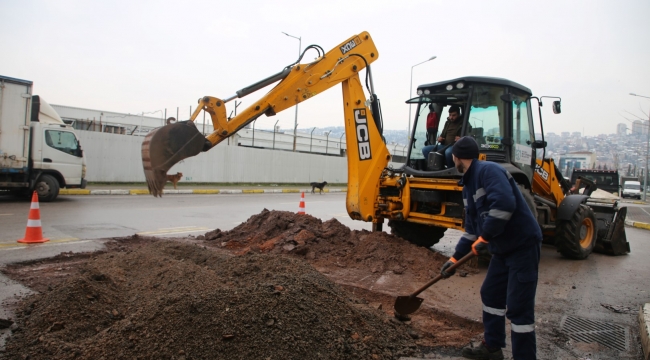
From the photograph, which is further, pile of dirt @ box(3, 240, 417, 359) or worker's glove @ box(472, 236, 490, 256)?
worker's glove @ box(472, 236, 490, 256)

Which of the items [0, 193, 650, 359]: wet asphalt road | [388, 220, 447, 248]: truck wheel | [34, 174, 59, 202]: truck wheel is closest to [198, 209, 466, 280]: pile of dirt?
[0, 193, 650, 359]: wet asphalt road

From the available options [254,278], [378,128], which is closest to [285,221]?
[378,128]

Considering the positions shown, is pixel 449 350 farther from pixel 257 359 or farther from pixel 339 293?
pixel 257 359

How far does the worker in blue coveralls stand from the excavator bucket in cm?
391

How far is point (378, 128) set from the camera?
818cm

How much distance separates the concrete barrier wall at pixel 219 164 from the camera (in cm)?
2197

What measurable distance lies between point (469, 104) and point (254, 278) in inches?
177

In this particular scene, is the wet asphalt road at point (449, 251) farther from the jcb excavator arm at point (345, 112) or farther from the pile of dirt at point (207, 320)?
the jcb excavator arm at point (345, 112)

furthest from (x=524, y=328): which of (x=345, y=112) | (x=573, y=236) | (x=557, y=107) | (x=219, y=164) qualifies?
(x=219, y=164)

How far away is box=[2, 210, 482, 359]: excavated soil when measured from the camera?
135 inches

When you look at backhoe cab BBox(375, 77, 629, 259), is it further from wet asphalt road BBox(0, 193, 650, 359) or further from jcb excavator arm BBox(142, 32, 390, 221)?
wet asphalt road BBox(0, 193, 650, 359)

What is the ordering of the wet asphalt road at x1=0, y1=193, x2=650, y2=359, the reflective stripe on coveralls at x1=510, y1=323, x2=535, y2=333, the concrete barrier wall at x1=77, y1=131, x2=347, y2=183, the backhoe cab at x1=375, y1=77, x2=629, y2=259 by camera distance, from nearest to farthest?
the reflective stripe on coveralls at x1=510, y1=323, x2=535, y2=333 → the wet asphalt road at x1=0, y1=193, x2=650, y2=359 → the backhoe cab at x1=375, y1=77, x2=629, y2=259 → the concrete barrier wall at x1=77, y1=131, x2=347, y2=183

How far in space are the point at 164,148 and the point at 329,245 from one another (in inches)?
112

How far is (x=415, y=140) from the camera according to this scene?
8.23 metres
